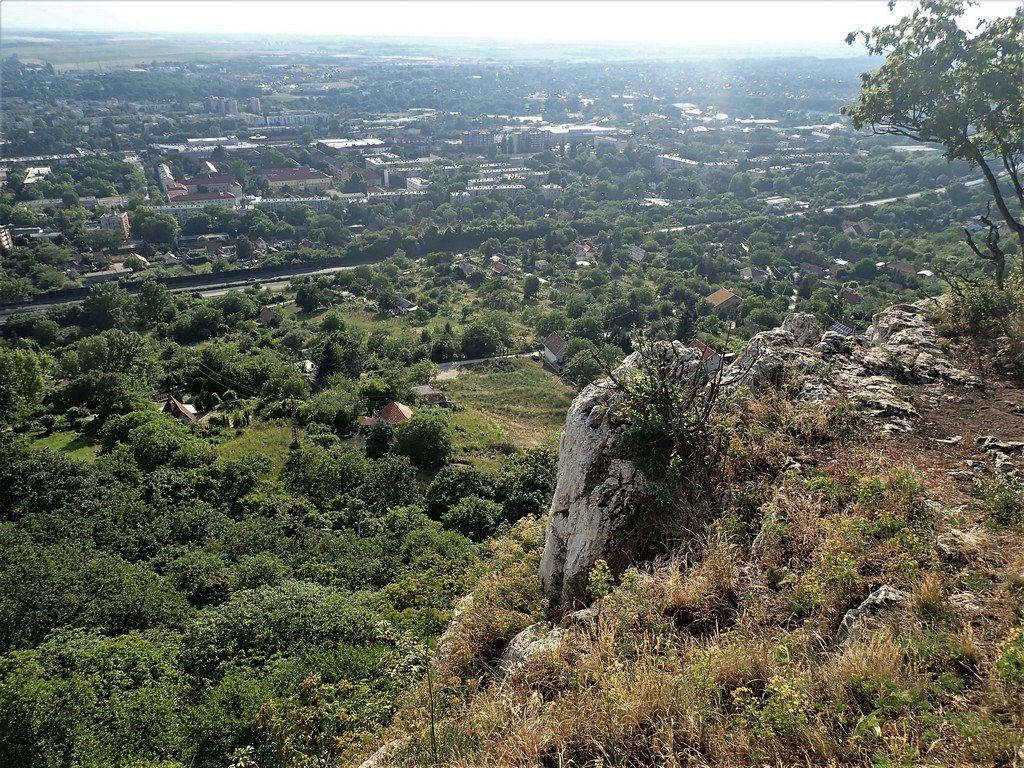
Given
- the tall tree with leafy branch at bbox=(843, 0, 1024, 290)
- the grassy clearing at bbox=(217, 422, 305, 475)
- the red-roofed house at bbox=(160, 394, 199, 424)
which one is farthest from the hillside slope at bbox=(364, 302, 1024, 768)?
the red-roofed house at bbox=(160, 394, 199, 424)

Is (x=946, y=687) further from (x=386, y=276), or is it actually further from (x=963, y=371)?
(x=386, y=276)

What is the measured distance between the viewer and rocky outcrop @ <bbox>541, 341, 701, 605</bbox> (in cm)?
505

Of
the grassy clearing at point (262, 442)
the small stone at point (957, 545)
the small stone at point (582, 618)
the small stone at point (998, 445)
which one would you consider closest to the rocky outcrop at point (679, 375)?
the small stone at point (582, 618)

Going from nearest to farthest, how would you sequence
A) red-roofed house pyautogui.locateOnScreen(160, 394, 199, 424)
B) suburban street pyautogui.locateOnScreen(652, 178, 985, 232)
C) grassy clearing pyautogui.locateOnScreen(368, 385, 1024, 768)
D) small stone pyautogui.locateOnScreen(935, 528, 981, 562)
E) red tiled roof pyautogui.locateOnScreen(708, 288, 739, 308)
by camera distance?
grassy clearing pyautogui.locateOnScreen(368, 385, 1024, 768) → small stone pyautogui.locateOnScreen(935, 528, 981, 562) → red-roofed house pyautogui.locateOnScreen(160, 394, 199, 424) → red tiled roof pyautogui.locateOnScreen(708, 288, 739, 308) → suburban street pyautogui.locateOnScreen(652, 178, 985, 232)

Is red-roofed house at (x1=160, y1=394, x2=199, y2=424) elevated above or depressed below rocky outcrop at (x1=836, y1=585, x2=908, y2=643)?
below

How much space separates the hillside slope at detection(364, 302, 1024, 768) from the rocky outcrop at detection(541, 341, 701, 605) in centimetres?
2

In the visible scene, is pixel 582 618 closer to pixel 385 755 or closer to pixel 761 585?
pixel 761 585

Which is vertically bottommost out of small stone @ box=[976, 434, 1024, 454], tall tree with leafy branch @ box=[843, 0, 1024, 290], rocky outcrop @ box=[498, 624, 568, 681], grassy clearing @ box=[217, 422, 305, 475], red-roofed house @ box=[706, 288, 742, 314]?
grassy clearing @ box=[217, 422, 305, 475]

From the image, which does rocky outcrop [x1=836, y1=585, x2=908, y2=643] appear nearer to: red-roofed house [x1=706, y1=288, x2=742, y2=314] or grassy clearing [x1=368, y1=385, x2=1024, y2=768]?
grassy clearing [x1=368, y1=385, x2=1024, y2=768]

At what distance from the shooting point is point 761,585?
4.16m

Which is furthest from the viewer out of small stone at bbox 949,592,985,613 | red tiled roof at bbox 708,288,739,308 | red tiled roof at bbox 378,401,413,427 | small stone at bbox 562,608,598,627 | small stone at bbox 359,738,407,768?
red tiled roof at bbox 708,288,739,308

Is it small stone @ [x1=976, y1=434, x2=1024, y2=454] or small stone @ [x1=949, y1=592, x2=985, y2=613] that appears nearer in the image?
small stone @ [x1=949, y1=592, x2=985, y2=613]

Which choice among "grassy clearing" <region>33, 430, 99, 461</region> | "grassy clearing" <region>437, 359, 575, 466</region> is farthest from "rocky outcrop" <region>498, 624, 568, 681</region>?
"grassy clearing" <region>33, 430, 99, 461</region>

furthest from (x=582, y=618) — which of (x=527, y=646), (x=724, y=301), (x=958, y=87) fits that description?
(x=724, y=301)
